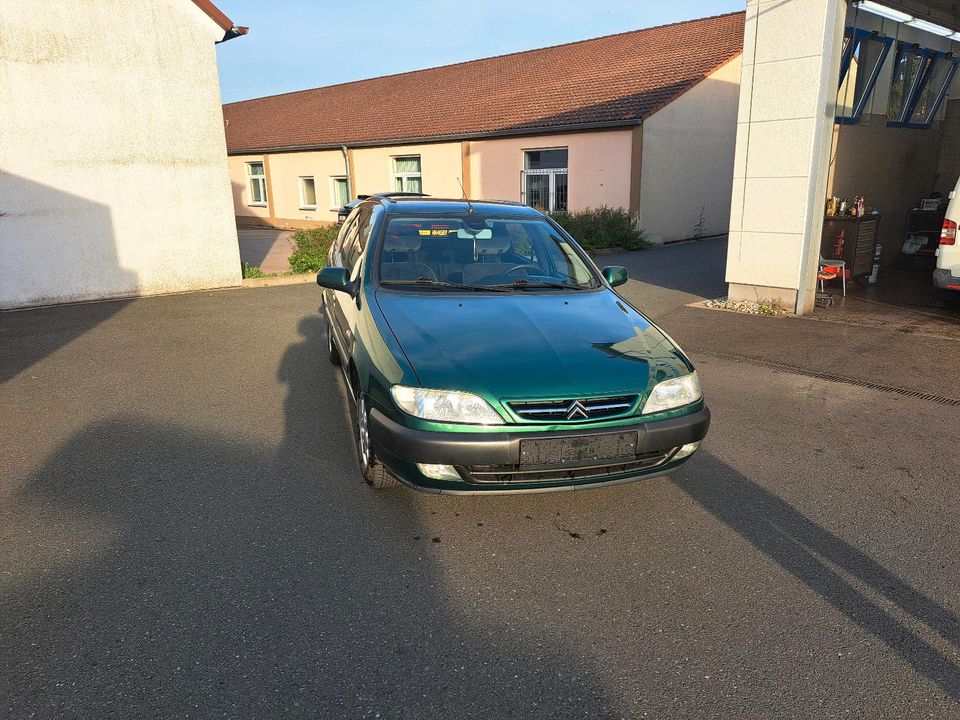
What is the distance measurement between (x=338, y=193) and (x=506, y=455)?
26627 millimetres

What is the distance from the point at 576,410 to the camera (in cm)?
334

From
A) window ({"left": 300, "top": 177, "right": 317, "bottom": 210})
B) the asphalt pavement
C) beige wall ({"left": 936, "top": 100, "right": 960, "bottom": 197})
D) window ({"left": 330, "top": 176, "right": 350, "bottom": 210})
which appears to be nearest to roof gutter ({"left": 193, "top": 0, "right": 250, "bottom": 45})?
the asphalt pavement

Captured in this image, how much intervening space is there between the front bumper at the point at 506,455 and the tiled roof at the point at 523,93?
16476 mm

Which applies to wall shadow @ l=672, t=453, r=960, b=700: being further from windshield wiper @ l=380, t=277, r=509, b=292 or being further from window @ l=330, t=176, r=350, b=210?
window @ l=330, t=176, r=350, b=210

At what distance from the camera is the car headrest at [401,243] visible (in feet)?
16.3

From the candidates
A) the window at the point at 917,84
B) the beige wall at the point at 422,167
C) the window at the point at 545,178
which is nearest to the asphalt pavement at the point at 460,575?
the window at the point at 917,84

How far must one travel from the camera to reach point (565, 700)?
2.49 meters

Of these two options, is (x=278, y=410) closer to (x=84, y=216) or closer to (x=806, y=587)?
(x=806, y=587)

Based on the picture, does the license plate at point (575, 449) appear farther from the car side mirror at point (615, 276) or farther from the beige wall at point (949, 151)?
the beige wall at point (949, 151)

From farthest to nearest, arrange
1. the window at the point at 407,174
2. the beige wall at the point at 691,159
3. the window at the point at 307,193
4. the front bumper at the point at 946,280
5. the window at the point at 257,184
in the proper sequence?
the window at the point at 257,184
the window at the point at 307,193
the window at the point at 407,174
the beige wall at the point at 691,159
the front bumper at the point at 946,280

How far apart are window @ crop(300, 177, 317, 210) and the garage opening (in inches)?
875

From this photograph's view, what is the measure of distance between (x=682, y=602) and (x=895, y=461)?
2481 mm

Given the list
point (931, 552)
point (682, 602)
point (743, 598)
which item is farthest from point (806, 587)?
point (931, 552)

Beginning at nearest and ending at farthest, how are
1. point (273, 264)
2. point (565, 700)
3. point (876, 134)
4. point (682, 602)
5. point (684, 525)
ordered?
1. point (565, 700)
2. point (682, 602)
3. point (684, 525)
4. point (876, 134)
5. point (273, 264)
